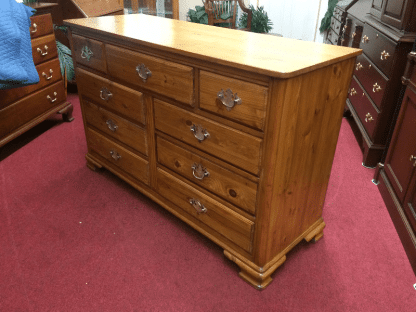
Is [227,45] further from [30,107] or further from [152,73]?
[30,107]

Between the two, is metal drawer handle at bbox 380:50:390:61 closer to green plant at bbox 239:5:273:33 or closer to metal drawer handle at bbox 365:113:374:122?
metal drawer handle at bbox 365:113:374:122

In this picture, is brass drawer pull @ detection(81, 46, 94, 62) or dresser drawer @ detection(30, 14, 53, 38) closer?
brass drawer pull @ detection(81, 46, 94, 62)

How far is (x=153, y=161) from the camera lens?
166 centimetres

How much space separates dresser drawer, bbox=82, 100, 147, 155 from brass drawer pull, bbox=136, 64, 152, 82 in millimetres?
277

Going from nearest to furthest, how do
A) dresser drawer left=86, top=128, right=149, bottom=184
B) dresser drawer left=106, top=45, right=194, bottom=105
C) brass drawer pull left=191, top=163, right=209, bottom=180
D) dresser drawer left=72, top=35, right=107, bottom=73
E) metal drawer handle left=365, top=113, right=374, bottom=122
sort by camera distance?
dresser drawer left=106, top=45, right=194, bottom=105 < brass drawer pull left=191, top=163, right=209, bottom=180 < dresser drawer left=72, top=35, right=107, bottom=73 < dresser drawer left=86, top=128, right=149, bottom=184 < metal drawer handle left=365, top=113, right=374, bottom=122

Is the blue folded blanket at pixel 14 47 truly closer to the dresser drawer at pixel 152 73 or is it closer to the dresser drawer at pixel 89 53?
the dresser drawer at pixel 89 53

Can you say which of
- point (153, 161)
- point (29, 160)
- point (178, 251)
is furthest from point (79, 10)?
point (178, 251)

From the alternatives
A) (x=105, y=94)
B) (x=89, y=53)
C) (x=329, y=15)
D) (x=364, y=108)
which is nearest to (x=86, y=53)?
(x=89, y=53)

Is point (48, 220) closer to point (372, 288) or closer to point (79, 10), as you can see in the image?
point (372, 288)

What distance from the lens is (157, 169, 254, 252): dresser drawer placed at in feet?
4.42

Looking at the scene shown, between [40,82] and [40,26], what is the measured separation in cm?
38

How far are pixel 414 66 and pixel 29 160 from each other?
2.32 meters

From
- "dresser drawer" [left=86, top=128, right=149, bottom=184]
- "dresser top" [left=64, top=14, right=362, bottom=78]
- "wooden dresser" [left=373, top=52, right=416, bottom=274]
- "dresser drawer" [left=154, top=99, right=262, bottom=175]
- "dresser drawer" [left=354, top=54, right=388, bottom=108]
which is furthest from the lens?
"dresser drawer" [left=354, top=54, right=388, bottom=108]

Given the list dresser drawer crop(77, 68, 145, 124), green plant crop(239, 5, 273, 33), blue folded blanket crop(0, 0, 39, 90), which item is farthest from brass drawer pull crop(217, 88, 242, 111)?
green plant crop(239, 5, 273, 33)
